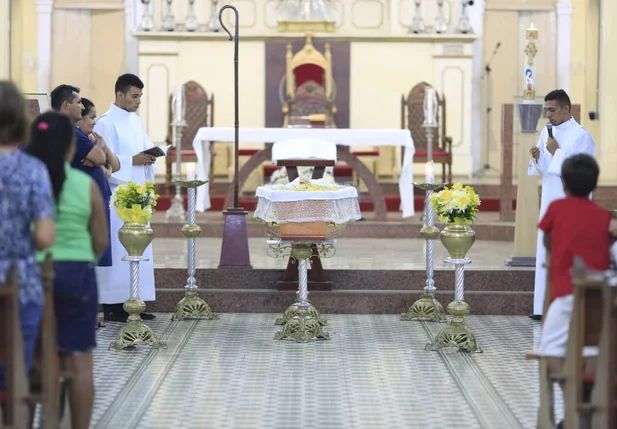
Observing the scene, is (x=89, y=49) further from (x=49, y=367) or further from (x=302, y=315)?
(x=49, y=367)

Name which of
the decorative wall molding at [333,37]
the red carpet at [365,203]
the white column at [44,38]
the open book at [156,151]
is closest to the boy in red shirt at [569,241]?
the open book at [156,151]

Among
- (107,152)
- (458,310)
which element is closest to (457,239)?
(458,310)

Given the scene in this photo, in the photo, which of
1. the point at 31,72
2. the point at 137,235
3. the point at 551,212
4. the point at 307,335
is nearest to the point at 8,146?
the point at 551,212

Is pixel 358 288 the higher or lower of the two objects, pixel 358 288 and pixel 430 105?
the lower

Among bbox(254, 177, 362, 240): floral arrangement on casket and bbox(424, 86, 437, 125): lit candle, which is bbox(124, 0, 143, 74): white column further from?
bbox(254, 177, 362, 240): floral arrangement on casket

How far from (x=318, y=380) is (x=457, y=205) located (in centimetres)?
143

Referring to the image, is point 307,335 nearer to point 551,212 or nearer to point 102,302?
point 102,302

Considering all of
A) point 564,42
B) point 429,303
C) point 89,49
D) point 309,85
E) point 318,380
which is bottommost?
point 318,380

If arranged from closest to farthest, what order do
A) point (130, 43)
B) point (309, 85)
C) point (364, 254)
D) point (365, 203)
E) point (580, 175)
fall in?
1. point (580, 175)
2. point (364, 254)
3. point (365, 203)
4. point (309, 85)
5. point (130, 43)

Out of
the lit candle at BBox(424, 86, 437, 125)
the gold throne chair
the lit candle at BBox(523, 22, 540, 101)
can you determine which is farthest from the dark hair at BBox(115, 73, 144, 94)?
the gold throne chair

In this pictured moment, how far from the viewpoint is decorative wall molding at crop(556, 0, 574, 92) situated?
1521cm

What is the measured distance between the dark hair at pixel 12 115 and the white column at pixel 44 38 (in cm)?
1175

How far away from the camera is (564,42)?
1525 cm

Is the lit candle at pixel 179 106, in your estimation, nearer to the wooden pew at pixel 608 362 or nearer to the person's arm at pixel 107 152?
the person's arm at pixel 107 152
